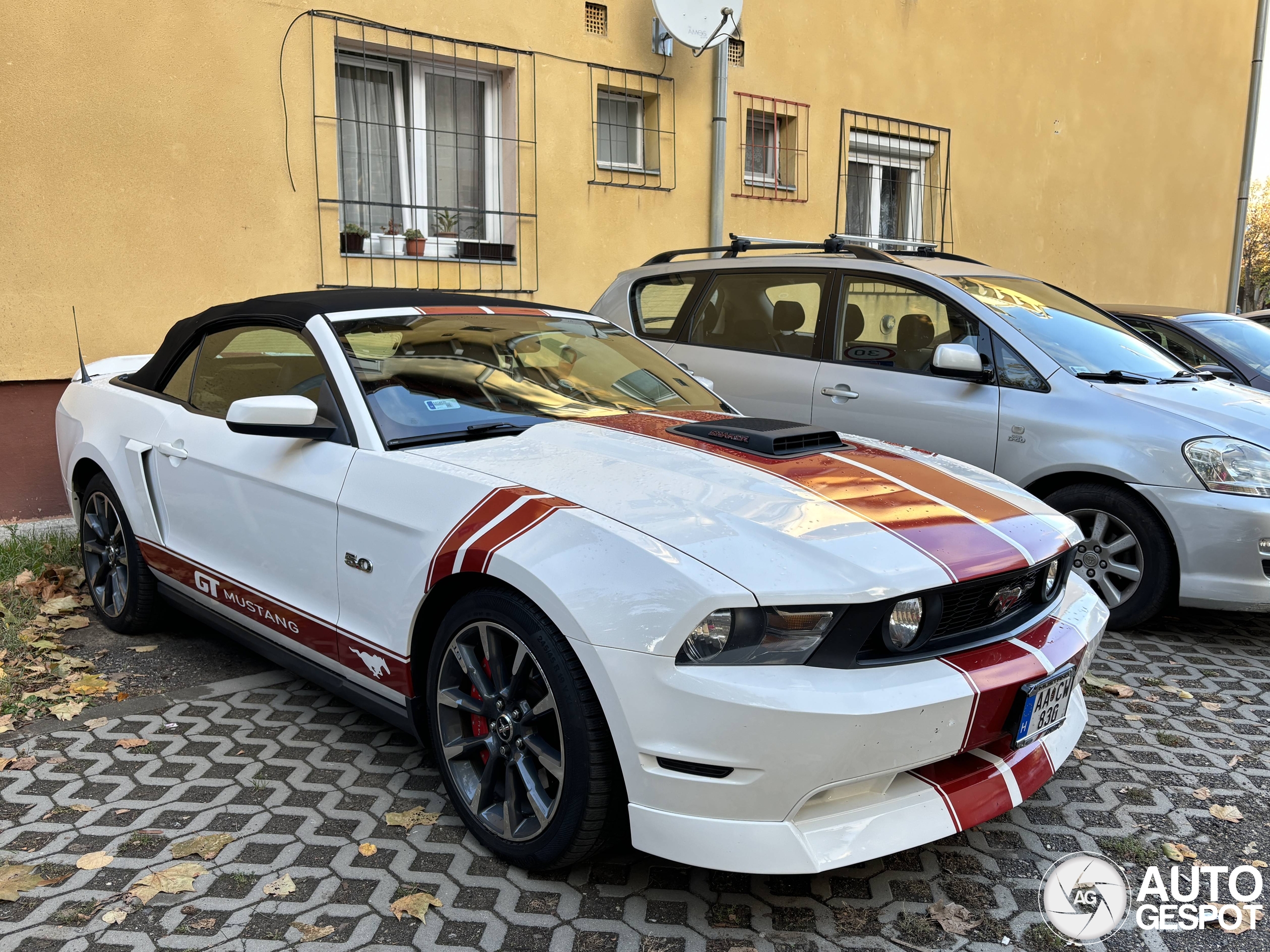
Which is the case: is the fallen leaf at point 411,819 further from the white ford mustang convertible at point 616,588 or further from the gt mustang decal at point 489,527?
the gt mustang decal at point 489,527

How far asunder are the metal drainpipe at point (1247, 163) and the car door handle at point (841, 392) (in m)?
11.6

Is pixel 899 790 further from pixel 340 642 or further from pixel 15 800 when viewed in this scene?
pixel 15 800

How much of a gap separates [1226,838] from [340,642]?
272 cm

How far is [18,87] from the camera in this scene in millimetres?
5629

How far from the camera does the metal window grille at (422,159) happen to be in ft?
22.3

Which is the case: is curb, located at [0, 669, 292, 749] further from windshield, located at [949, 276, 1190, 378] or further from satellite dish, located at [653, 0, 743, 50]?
satellite dish, located at [653, 0, 743, 50]

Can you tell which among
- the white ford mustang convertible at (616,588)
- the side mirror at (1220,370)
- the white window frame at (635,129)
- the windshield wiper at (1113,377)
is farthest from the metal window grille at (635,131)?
the white ford mustang convertible at (616,588)

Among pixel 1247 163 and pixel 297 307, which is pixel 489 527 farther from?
pixel 1247 163

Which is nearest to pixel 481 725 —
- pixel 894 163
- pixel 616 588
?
pixel 616 588

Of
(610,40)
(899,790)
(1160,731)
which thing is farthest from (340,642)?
(610,40)

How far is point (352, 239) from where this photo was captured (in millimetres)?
6926

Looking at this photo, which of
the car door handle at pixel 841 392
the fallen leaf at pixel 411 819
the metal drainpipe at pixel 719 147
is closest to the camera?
the fallen leaf at pixel 411 819

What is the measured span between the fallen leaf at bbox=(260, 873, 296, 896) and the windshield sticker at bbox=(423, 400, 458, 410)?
1443 mm

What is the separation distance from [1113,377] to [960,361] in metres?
0.73
